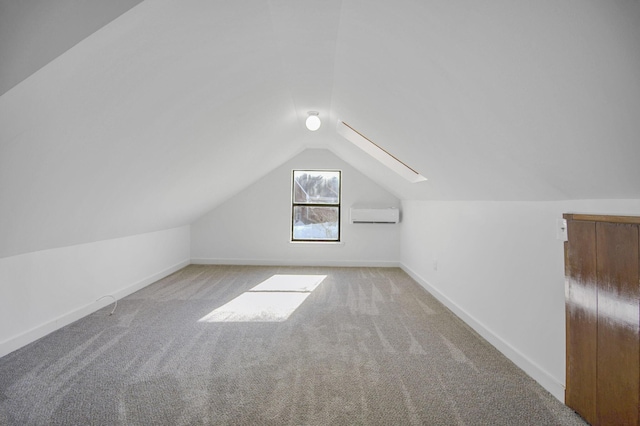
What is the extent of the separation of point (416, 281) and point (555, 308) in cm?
272

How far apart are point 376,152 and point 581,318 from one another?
2723 millimetres

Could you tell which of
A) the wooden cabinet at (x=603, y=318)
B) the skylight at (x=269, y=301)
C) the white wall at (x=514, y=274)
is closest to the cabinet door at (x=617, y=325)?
the wooden cabinet at (x=603, y=318)

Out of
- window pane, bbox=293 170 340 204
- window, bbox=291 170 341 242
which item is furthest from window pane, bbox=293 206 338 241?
window pane, bbox=293 170 340 204

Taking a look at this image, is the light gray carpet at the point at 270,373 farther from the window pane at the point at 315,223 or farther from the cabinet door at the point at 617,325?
the window pane at the point at 315,223

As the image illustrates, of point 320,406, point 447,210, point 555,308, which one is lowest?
point 320,406

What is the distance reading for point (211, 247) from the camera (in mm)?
5609

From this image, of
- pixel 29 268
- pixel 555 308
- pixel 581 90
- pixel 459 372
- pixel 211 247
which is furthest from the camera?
pixel 211 247

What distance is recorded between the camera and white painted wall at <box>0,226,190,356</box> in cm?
227

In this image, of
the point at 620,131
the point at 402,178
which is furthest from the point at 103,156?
the point at 402,178

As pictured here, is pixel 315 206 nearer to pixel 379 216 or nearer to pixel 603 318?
pixel 379 216

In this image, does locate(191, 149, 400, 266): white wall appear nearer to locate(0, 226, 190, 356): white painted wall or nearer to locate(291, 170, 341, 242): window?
locate(291, 170, 341, 242): window

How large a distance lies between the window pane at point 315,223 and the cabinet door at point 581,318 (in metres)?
4.15

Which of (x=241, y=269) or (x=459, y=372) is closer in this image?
(x=459, y=372)

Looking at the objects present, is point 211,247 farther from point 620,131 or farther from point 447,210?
point 620,131
